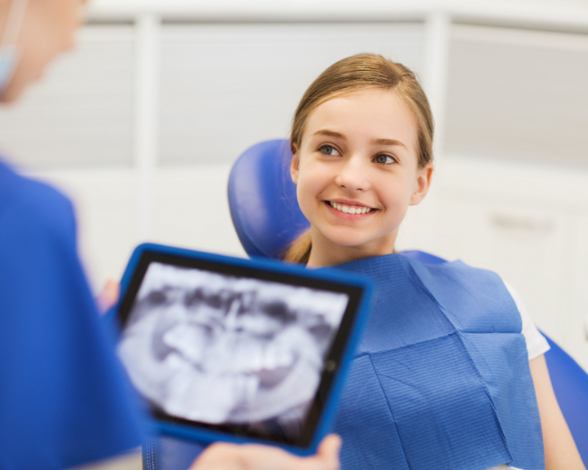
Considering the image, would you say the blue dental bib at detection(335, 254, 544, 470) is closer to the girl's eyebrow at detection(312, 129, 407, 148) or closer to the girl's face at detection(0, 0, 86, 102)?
the girl's eyebrow at detection(312, 129, 407, 148)

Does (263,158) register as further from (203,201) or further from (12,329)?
(203,201)

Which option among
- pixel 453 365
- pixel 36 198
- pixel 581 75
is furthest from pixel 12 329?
pixel 581 75

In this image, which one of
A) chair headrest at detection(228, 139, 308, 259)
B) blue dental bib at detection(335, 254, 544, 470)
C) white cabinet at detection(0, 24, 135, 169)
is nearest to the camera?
blue dental bib at detection(335, 254, 544, 470)

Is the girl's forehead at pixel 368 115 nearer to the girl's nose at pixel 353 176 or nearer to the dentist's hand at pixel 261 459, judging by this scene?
the girl's nose at pixel 353 176

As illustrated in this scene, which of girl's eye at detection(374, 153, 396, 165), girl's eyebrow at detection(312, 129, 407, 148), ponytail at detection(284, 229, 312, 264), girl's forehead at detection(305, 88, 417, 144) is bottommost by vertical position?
ponytail at detection(284, 229, 312, 264)

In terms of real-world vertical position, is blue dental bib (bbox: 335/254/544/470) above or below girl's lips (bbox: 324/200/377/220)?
below

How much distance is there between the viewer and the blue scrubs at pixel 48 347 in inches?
26.0

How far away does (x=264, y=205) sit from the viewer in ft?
4.79

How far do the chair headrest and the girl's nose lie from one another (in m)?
0.23

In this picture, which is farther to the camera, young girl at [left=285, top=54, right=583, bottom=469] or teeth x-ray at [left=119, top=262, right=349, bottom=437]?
young girl at [left=285, top=54, right=583, bottom=469]

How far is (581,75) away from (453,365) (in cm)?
155

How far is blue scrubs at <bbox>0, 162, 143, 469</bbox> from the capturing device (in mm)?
662

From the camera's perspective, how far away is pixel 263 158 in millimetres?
1502

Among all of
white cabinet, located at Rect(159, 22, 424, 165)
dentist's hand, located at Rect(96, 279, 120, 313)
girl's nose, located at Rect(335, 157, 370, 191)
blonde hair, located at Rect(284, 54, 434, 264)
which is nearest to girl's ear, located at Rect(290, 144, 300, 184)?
blonde hair, located at Rect(284, 54, 434, 264)
